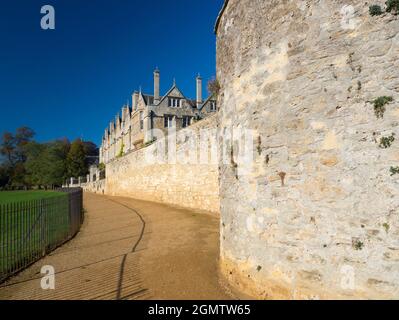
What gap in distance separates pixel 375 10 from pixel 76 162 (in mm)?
68960

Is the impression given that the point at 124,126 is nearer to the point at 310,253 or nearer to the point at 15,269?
the point at 15,269

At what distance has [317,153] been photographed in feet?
13.0

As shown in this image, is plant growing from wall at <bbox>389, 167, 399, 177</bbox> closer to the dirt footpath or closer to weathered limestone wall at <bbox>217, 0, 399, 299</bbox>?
weathered limestone wall at <bbox>217, 0, 399, 299</bbox>

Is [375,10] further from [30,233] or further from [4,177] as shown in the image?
[4,177]

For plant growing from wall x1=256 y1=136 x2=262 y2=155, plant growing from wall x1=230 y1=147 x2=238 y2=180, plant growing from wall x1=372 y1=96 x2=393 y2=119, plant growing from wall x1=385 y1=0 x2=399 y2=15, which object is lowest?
plant growing from wall x1=230 y1=147 x2=238 y2=180

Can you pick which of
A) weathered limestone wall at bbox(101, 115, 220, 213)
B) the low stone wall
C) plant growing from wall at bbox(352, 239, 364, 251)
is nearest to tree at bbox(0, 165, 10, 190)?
the low stone wall

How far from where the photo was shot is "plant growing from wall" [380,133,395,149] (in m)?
3.37

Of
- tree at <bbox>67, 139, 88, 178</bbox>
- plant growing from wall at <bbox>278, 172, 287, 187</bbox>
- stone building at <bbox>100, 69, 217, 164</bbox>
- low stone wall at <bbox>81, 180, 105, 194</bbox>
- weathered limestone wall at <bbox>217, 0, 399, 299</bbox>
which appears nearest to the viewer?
weathered limestone wall at <bbox>217, 0, 399, 299</bbox>

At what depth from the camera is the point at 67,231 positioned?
441 inches

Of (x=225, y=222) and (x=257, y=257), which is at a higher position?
(x=225, y=222)

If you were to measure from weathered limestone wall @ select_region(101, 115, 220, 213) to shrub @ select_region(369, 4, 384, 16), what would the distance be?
1118 centimetres
